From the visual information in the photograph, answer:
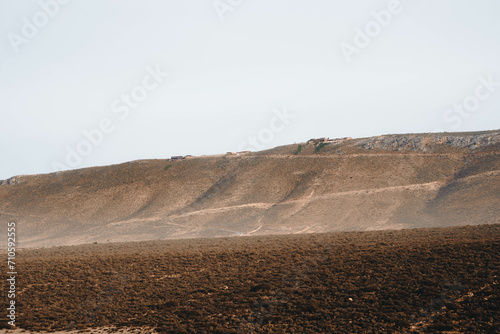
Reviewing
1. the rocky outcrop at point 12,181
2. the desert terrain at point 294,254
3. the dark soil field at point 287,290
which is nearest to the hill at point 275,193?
the rocky outcrop at point 12,181

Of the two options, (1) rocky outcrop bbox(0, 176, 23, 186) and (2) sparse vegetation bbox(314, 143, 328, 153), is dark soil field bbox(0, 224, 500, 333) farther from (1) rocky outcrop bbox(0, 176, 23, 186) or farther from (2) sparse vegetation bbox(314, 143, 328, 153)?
(1) rocky outcrop bbox(0, 176, 23, 186)

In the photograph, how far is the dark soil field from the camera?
1761 centimetres

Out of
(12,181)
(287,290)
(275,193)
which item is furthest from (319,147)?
(287,290)

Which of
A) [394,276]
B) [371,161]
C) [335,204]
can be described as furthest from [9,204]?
[394,276]

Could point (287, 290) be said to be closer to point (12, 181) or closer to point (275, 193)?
point (275, 193)

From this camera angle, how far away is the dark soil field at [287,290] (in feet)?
57.8

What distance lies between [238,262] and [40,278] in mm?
12601

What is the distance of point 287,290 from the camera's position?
21625 mm

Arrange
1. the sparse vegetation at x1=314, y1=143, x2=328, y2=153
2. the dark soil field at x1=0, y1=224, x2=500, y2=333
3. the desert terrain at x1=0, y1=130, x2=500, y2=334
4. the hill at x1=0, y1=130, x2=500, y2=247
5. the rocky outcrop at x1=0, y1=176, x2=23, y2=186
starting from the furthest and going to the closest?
the rocky outcrop at x1=0, y1=176, x2=23, y2=186 < the sparse vegetation at x1=314, y1=143, x2=328, y2=153 < the hill at x1=0, y1=130, x2=500, y2=247 < the desert terrain at x1=0, y1=130, x2=500, y2=334 < the dark soil field at x1=0, y1=224, x2=500, y2=333

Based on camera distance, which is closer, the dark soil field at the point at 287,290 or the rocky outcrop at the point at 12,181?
the dark soil field at the point at 287,290

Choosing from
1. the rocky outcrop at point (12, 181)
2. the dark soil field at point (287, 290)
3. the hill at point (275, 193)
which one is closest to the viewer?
the dark soil field at point (287, 290)

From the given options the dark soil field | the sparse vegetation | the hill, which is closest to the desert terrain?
the dark soil field

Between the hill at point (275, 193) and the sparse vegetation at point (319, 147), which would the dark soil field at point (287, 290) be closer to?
the hill at point (275, 193)

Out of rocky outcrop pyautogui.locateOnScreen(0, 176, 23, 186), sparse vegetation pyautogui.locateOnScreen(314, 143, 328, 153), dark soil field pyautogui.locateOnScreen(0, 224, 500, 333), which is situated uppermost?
rocky outcrop pyautogui.locateOnScreen(0, 176, 23, 186)
